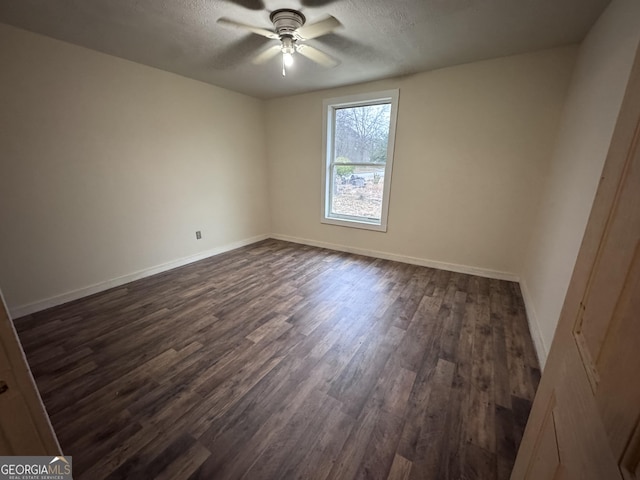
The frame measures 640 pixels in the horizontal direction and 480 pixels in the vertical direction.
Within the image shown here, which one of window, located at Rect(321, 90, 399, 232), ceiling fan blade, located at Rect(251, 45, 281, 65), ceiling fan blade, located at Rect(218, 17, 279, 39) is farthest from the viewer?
window, located at Rect(321, 90, 399, 232)

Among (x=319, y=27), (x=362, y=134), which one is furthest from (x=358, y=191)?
(x=319, y=27)

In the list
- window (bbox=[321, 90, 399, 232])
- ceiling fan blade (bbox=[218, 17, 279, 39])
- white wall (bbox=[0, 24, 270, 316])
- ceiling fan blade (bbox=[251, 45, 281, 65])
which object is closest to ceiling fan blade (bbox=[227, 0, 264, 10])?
ceiling fan blade (bbox=[218, 17, 279, 39])

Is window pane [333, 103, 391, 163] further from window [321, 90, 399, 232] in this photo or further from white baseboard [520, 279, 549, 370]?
white baseboard [520, 279, 549, 370]

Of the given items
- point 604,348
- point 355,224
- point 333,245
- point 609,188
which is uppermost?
point 609,188

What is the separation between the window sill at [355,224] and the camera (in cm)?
371

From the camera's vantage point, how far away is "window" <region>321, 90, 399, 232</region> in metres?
3.43

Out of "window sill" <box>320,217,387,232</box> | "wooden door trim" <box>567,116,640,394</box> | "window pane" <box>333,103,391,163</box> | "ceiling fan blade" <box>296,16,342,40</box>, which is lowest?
"window sill" <box>320,217,387,232</box>

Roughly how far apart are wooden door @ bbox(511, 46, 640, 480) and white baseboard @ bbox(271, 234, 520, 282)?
2.67m

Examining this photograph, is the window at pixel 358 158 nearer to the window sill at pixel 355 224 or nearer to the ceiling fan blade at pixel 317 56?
the window sill at pixel 355 224

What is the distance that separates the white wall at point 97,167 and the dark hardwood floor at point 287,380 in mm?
466

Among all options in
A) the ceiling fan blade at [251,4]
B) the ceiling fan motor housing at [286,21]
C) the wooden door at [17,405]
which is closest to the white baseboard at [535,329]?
the wooden door at [17,405]

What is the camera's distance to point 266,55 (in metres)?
2.36

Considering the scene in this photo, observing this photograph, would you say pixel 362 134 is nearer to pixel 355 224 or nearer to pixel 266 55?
pixel 355 224

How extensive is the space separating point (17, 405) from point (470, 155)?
3674mm
